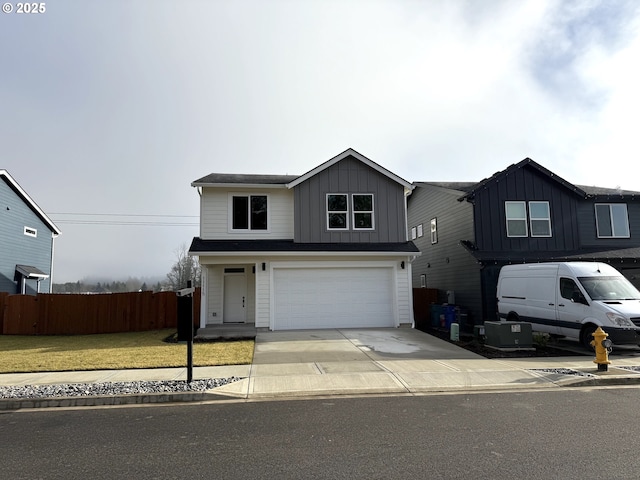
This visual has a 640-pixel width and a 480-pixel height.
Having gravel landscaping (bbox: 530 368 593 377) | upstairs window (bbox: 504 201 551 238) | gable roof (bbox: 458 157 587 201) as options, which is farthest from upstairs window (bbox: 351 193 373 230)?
gravel landscaping (bbox: 530 368 593 377)

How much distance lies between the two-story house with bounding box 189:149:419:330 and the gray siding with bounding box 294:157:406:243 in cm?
4

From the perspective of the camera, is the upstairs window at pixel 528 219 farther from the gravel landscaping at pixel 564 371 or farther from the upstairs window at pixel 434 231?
the gravel landscaping at pixel 564 371

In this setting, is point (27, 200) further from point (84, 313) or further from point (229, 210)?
point (229, 210)

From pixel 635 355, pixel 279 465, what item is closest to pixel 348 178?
pixel 635 355

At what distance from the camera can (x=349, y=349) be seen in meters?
11.9

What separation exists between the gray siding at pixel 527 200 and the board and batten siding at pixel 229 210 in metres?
7.80

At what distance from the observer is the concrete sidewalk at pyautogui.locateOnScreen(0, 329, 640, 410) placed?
766cm

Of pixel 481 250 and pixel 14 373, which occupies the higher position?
pixel 481 250

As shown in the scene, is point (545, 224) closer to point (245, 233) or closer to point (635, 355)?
point (635, 355)

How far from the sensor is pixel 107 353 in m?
11.8

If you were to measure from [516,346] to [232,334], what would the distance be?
8937 millimetres

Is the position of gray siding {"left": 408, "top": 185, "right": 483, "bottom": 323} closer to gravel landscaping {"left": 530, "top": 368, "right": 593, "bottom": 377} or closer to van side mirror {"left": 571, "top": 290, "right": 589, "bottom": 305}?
van side mirror {"left": 571, "top": 290, "right": 589, "bottom": 305}

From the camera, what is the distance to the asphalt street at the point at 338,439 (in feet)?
14.4

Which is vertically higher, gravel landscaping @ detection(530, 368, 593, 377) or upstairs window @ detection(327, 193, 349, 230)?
upstairs window @ detection(327, 193, 349, 230)
